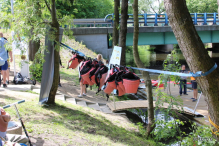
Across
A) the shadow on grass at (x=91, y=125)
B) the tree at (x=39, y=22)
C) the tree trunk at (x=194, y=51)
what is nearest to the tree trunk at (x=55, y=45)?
the tree at (x=39, y=22)

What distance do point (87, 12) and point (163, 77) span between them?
28229 mm

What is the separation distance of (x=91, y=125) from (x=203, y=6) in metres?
45.8

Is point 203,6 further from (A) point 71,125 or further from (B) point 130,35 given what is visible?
(A) point 71,125

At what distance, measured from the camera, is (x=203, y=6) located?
152 ft

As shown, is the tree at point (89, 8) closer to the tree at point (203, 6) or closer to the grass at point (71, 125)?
the tree at point (203, 6)

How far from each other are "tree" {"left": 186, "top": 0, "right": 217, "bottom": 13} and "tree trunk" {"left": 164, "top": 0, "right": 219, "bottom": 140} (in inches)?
1801

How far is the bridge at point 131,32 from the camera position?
22.6 metres

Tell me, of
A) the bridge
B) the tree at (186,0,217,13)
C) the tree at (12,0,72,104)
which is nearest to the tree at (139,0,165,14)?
the tree at (186,0,217,13)

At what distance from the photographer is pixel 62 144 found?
194 inches

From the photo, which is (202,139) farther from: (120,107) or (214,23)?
(214,23)

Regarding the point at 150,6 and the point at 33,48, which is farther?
the point at 150,6

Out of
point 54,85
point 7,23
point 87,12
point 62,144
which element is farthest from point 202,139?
point 87,12

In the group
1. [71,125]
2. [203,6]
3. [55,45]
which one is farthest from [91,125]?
[203,6]

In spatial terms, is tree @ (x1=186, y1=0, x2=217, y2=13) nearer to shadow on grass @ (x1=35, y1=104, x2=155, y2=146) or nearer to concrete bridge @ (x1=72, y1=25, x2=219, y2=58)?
concrete bridge @ (x1=72, y1=25, x2=219, y2=58)
